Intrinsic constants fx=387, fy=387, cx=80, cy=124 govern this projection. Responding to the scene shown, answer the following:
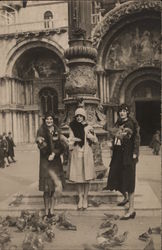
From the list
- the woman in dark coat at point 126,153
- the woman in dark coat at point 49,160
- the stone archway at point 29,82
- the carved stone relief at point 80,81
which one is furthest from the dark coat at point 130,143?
the stone archway at point 29,82

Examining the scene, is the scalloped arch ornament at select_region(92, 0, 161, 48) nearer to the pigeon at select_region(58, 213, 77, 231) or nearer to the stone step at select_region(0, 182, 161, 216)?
the stone step at select_region(0, 182, 161, 216)

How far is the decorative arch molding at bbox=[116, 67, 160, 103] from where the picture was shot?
2359 centimetres

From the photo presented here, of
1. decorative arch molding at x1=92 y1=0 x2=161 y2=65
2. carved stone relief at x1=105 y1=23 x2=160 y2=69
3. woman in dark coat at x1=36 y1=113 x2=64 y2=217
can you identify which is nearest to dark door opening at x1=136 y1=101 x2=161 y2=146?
carved stone relief at x1=105 y1=23 x2=160 y2=69

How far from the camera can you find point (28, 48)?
24766mm

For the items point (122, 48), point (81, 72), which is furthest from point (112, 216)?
point (122, 48)

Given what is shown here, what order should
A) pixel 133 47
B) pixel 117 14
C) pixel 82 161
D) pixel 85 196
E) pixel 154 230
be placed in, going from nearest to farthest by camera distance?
pixel 154 230
pixel 82 161
pixel 85 196
pixel 117 14
pixel 133 47

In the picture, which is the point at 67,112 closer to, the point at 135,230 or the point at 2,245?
the point at 135,230

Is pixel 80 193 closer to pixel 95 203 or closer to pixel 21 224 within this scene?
pixel 95 203

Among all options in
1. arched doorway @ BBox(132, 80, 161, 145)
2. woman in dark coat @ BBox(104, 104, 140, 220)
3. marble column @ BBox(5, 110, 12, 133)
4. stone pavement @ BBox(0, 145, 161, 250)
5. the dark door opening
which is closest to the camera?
stone pavement @ BBox(0, 145, 161, 250)

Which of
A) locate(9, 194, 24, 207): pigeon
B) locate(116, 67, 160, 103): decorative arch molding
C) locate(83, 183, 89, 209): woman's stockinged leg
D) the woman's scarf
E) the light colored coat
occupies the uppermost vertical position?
locate(116, 67, 160, 103): decorative arch molding

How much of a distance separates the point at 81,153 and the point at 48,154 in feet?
2.01

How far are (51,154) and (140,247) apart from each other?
6.83 ft

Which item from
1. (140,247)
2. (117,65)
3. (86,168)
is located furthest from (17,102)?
(140,247)

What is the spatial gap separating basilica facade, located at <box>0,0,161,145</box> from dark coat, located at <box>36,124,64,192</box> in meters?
16.2
